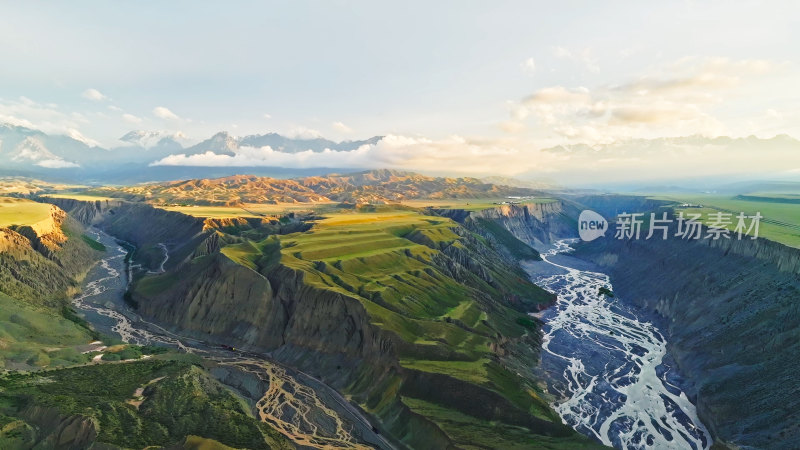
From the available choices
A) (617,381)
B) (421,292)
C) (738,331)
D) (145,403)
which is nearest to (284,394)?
Answer: (145,403)

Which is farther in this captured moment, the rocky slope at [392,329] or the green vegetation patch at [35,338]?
the green vegetation patch at [35,338]

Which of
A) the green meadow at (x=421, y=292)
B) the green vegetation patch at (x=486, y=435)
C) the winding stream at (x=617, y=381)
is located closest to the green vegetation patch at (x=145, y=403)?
the green vegetation patch at (x=486, y=435)

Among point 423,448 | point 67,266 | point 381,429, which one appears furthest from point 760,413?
point 67,266

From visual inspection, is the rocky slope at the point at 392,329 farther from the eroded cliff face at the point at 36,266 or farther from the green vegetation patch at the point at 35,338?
the green vegetation patch at the point at 35,338

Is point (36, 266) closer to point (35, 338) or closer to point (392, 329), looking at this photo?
point (35, 338)

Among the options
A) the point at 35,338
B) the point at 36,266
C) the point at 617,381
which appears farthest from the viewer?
the point at 36,266

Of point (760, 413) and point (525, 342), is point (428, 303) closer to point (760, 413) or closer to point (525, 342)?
point (525, 342)
